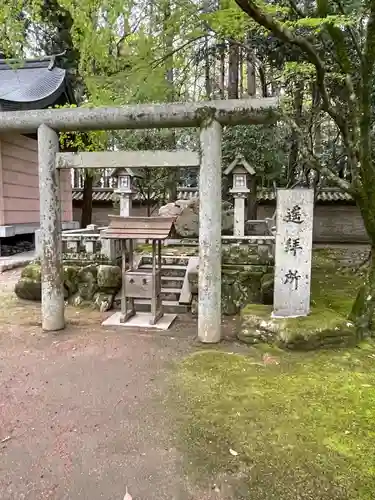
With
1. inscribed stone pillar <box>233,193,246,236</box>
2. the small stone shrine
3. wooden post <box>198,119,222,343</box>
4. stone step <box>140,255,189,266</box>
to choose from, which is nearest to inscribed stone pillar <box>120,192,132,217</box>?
inscribed stone pillar <box>233,193,246,236</box>

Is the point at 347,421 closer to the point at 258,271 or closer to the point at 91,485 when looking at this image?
the point at 91,485

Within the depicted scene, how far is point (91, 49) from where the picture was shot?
6.45m

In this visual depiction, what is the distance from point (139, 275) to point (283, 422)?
135 inches

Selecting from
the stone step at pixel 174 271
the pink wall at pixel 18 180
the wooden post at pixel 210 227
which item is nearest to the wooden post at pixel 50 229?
the wooden post at pixel 210 227

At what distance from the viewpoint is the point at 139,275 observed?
616 centimetres

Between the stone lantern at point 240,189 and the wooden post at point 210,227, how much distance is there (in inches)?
190

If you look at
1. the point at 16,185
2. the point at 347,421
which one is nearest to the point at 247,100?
the point at 347,421

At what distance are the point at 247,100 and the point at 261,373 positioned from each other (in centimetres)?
335

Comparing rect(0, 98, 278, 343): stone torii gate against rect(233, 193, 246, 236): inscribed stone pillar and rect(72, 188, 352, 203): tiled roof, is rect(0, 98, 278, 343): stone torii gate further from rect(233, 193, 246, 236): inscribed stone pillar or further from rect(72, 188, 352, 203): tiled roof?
rect(72, 188, 352, 203): tiled roof

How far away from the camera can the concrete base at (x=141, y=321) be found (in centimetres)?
605

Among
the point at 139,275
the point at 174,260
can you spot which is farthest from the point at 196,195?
the point at 139,275

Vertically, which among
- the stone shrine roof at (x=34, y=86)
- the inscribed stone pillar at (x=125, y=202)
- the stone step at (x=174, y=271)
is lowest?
the stone step at (x=174, y=271)

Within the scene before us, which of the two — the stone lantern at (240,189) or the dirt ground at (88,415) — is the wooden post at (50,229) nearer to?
the dirt ground at (88,415)

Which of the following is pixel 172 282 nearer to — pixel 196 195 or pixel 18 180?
pixel 18 180
